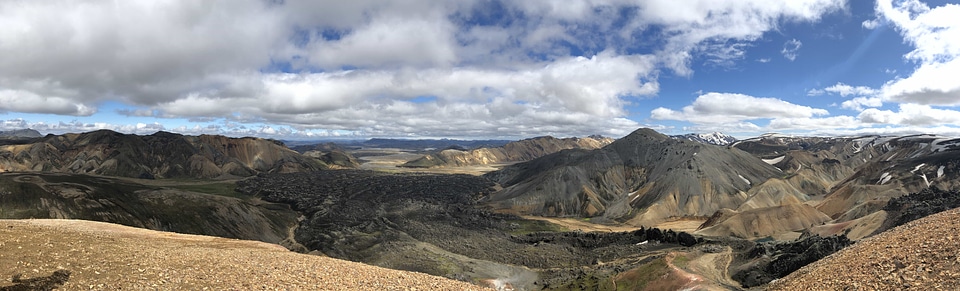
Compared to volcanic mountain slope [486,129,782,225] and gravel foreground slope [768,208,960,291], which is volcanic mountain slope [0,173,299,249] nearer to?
volcanic mountain slope [486,129,782,225]

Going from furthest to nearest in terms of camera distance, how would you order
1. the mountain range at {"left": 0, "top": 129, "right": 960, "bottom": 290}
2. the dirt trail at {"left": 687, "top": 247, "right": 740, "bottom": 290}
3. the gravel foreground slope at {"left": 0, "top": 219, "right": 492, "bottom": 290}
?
1. the mountain range at {"left": 0, "top": 129, "right": 960, "bottom": 290}
2. the dirt trail at {"left": 687, "top": 247, "right": 740, "bottom": 290}
3. the gravel foreground slope at {"left": 0, "top": 219, "right": 492, "bottom": 290}

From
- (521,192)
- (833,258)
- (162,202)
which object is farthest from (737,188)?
(162,202)

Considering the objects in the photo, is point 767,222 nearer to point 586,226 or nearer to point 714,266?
point 586,226

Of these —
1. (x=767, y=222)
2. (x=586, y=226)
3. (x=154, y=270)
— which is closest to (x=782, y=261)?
(x=154, y=270)

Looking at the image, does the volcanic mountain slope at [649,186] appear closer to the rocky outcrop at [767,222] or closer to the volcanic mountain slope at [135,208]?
the rocky outcrop at [767,222]

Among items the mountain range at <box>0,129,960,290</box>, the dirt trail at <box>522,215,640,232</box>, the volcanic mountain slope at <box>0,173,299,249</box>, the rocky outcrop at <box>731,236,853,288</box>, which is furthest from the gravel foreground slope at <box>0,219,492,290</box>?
the dirt trail at <box>522,215,640,232</box>

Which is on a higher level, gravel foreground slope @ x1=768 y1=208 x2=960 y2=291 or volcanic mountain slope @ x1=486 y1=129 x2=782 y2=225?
gravel foreground slope @ x1=768 y1=208 x2=960 y2=291
